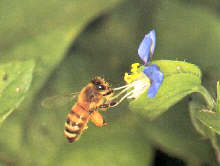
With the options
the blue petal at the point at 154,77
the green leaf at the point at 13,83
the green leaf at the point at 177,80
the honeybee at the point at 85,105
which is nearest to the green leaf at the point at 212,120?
the green leaf at the point at 177,80

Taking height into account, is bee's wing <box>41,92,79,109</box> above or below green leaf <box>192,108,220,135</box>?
above

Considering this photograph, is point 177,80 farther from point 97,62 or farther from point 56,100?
point 97,62

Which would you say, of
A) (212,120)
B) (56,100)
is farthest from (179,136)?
(56,100)

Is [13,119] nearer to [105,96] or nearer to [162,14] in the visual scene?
[105,96]

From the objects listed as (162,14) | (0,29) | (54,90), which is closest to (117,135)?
(54,90)

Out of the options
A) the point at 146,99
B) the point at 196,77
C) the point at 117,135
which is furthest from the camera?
the point at 117,135

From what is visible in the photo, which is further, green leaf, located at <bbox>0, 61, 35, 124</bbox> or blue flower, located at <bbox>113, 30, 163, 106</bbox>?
green leaf, located at <bbox>0, 61, 35, 124</bbox>

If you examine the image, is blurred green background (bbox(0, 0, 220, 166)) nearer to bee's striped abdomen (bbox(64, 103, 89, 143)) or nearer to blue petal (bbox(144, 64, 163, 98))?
bee's striped abdomen (bbox(64, 103, 89, 143))

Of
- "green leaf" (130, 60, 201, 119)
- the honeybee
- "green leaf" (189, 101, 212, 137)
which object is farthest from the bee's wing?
"green leaf" (189, 101, 212, 137)
